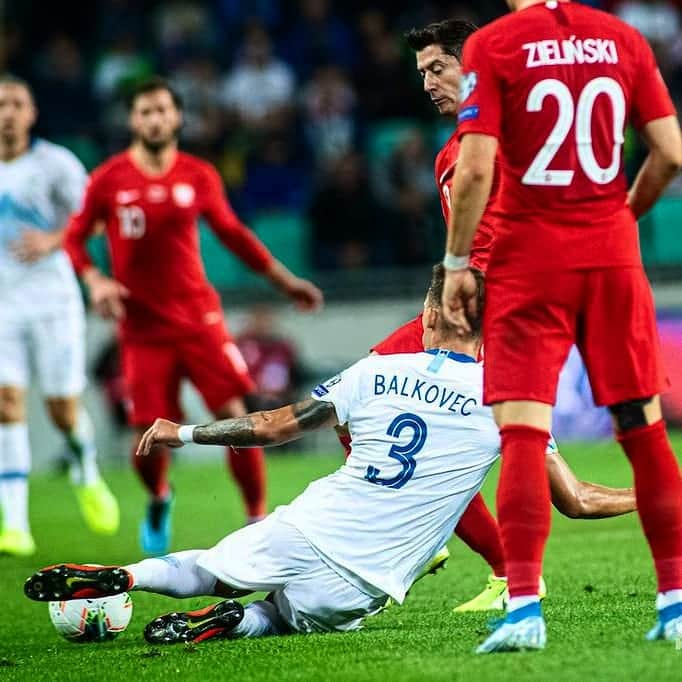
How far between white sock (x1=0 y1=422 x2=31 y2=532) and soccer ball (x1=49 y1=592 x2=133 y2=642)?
12.1ft

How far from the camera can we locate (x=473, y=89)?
15.3 ft

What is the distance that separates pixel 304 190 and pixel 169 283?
825cm

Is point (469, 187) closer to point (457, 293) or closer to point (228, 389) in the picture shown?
point (457, 293)

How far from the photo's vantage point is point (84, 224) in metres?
9.37

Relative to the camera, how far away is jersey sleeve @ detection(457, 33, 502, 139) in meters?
4.61

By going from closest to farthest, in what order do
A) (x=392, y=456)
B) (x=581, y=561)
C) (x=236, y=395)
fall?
(x=392, y=456)
(x=581, y=561)
(x=236, y=395)

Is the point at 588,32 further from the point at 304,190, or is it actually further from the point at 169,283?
the point at 304,190

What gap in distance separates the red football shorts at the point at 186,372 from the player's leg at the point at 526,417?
4.57 m

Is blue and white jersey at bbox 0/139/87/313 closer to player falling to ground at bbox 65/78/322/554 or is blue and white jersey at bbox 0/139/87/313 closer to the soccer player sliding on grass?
player falling to ground at bbox 65/78/322/554

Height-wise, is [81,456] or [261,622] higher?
[261,622]

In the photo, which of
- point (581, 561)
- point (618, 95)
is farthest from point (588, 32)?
point (581, 561)

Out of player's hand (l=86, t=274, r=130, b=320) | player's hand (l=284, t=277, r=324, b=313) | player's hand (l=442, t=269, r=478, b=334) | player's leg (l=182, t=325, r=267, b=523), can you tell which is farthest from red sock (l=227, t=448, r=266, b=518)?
player's hand (l=442, t=269, r=478, b=334)

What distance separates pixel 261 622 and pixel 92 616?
0.65 m

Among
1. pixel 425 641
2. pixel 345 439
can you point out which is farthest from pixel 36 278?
pixel 425 641
